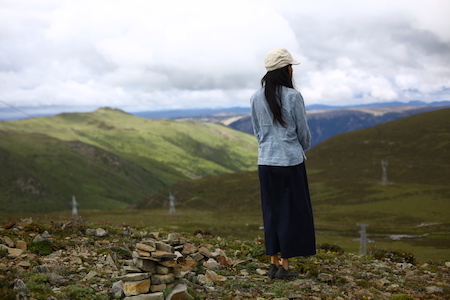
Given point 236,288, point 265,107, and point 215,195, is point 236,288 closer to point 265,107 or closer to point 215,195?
point 265,107

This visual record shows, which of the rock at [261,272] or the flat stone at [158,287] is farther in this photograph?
the rock at [261,272]

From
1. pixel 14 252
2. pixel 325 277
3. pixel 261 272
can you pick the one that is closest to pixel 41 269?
pixel 14 252

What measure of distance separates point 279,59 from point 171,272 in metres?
5.38

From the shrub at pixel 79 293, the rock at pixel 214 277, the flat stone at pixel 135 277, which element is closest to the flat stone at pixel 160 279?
the flat stone at pixel 135 277

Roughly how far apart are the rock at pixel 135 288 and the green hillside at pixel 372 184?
82904 millimetres

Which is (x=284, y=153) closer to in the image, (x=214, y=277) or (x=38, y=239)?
(x=214, y=277)

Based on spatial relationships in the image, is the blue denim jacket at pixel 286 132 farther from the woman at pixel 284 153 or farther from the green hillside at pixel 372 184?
the green hillside at pixel 372 184

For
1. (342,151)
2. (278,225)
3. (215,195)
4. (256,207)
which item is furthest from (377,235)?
(342,151)

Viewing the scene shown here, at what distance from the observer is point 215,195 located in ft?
538

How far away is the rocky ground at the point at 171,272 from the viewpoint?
319 inches

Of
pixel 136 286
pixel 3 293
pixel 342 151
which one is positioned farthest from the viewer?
pixel 342 151

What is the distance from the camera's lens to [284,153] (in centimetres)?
915

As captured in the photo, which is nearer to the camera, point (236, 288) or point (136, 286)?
point (136, 286)

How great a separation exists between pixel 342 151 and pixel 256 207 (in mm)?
68590
